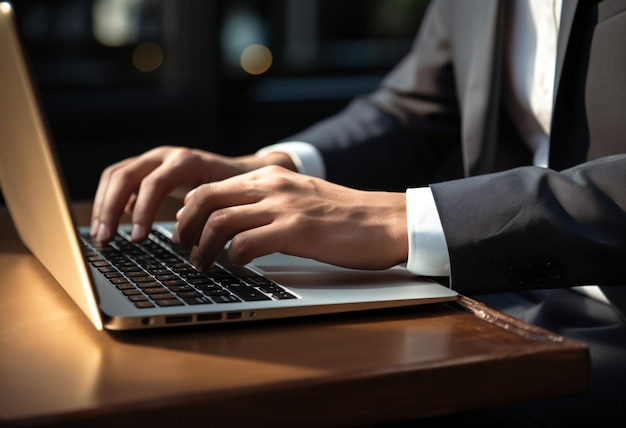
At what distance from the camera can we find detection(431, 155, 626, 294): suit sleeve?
0.77m

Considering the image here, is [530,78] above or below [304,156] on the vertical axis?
above

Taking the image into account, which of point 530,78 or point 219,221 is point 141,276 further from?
point 530,78

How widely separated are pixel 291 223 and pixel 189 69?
8.55ft

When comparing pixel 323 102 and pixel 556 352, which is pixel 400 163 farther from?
pixel 323 102

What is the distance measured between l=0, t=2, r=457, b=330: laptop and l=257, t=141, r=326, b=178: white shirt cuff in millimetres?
436

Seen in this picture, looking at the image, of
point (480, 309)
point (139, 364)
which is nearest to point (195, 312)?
point (139, 364)

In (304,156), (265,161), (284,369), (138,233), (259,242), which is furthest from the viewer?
(304,156)

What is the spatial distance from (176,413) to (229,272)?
282 mm

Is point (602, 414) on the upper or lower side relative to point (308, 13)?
lower

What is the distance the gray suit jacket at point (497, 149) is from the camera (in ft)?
2.52

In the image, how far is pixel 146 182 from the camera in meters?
0.94

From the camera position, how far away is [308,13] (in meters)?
3.51

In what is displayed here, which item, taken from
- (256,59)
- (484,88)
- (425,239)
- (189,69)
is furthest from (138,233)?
(256,59)

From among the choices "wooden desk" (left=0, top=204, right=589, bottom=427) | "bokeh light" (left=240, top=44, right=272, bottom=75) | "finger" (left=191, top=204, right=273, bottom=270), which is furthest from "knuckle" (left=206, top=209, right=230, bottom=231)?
"bokeh light" (left=240, top=44, right=272, bottom=75)
